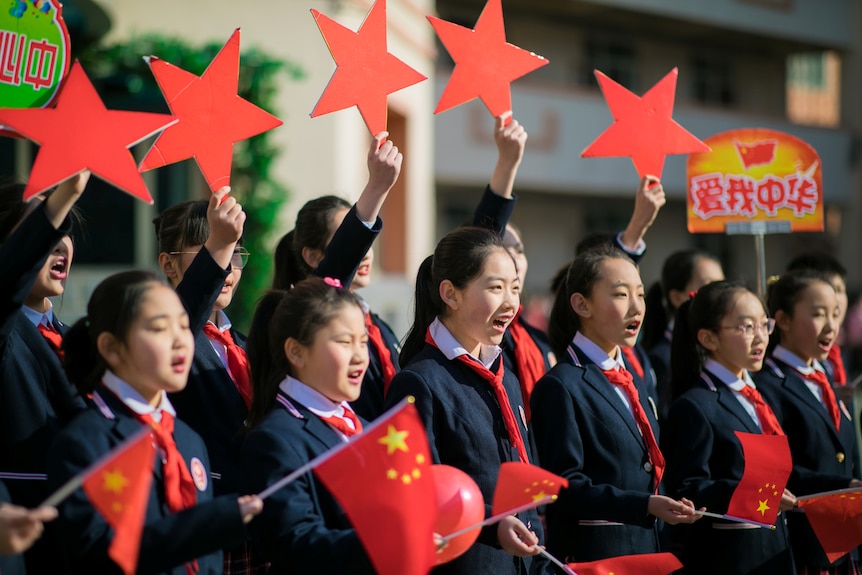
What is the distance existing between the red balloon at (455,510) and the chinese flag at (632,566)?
23.4 inches

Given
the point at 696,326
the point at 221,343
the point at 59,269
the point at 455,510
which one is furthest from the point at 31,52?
the point at 696,326

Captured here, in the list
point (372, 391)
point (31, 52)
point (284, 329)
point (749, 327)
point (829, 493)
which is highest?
point (31, 52)

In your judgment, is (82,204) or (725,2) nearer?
(82,204)

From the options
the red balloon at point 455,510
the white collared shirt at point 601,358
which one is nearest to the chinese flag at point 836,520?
the white collared shirt at point 601,358

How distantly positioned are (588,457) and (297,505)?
1081 millimetres

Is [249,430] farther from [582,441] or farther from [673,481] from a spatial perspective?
[673,481]

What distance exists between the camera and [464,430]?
2.83 meters

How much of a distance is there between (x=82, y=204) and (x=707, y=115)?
11.4 metres

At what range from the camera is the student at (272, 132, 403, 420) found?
300cm

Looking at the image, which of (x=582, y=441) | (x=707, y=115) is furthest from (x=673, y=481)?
(x=707, y=115)

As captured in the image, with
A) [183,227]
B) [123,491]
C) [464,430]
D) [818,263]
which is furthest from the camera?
[818,263]

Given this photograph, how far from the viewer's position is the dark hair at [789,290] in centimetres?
410

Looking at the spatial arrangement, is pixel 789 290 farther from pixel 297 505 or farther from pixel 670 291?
pixel 297 505

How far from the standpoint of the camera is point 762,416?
353 cm
